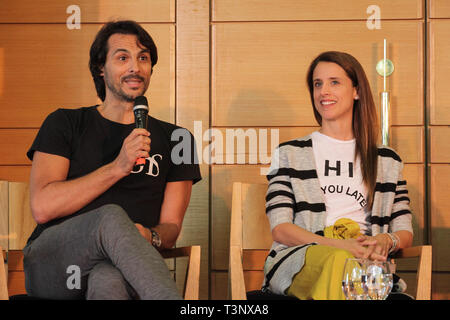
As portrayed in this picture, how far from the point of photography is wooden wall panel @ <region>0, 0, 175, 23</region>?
3395mm

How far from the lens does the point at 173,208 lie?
247 centimetres

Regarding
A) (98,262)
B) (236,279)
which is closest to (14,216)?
(98,262)

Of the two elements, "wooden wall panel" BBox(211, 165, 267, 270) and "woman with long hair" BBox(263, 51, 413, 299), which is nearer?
"woman with long hair" BBox(263, 51, 413, 299)

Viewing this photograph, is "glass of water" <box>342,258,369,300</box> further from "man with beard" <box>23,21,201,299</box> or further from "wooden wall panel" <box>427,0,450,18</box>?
"wooden wall panel" <box>427,0,450,18</box>

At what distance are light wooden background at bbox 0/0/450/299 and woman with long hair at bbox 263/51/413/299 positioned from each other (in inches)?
25.0

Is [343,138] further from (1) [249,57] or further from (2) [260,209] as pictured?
(1) [249,57]

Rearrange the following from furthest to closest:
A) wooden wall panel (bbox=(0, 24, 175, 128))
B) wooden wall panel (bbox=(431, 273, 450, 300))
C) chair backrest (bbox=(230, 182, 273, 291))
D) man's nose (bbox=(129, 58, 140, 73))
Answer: wooden wall panel (bbox=(0, 24, 175, 128)) < wooden wall panel (bbox=(431, 273, 450, 300)) < chair backrest (bbox=(230, 182, 273, 291)) < man's nose (bbox=(129, 58, 140, 73))

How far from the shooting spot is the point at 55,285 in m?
1.92

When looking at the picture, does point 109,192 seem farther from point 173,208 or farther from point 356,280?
point 356,280

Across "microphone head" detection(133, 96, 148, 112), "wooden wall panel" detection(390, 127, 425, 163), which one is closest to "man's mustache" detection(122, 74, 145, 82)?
"microphone head" detection(133, 96, 148, 112)

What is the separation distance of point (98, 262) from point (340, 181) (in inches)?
48.3

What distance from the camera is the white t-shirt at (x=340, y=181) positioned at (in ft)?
8.47

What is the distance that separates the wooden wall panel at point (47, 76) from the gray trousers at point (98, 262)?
1.54 metres

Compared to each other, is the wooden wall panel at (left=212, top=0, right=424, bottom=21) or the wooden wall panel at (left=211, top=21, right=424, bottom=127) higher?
the wooden wall panel at (left=212, top=0, right=424, bottom=21)
